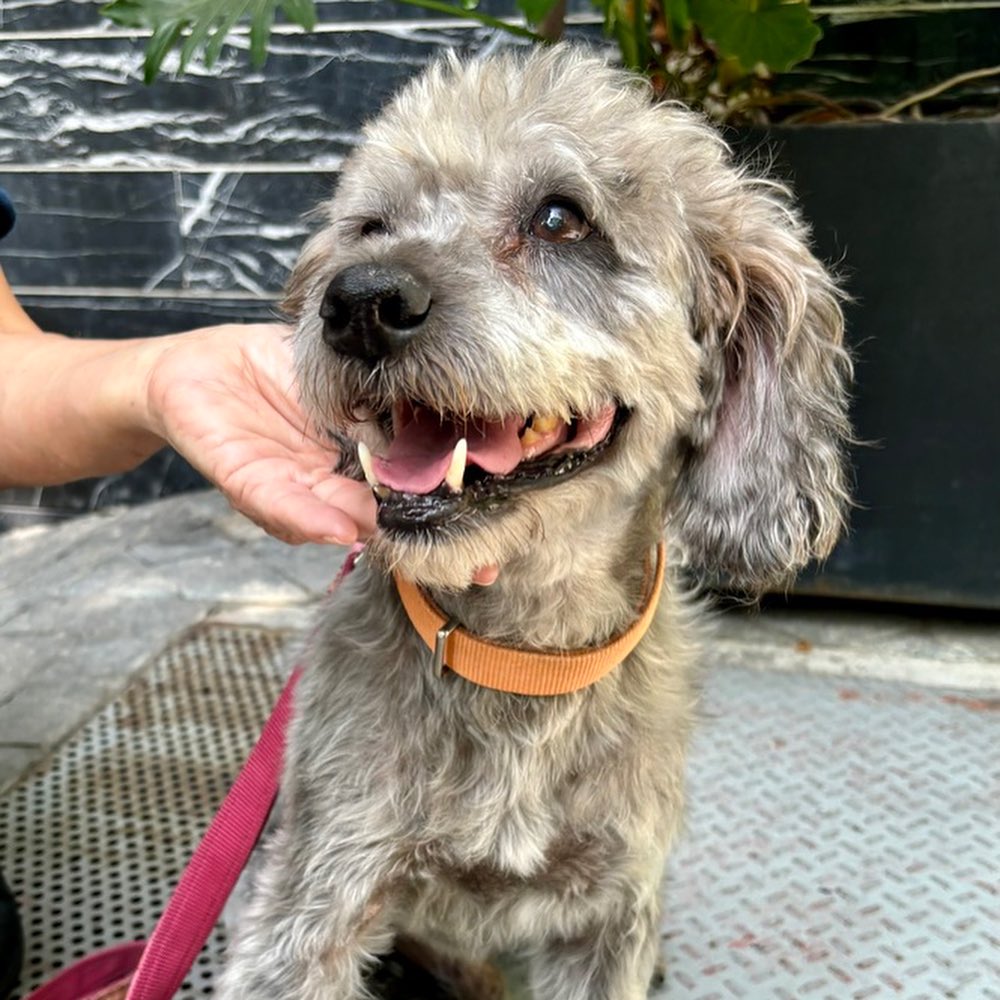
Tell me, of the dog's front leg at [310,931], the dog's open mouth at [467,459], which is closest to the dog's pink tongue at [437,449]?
the dog's open mouth at [467,459]

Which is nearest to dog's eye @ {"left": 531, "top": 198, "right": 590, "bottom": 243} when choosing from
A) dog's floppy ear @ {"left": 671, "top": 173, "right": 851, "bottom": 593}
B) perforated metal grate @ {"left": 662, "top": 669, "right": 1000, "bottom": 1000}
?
dog's floppy ear @ {"left": 671, "top": 173, "right": 851, "bottom": 593}

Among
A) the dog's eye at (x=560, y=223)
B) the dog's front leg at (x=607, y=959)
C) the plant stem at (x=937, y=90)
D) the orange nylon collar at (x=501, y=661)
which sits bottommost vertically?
the dog's front leg at (x=607, y=959)

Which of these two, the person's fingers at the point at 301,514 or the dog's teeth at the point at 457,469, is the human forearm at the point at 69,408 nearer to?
the person's fingers at the point at 301,514

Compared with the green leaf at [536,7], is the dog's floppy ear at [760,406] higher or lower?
lower

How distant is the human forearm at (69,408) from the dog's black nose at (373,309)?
0.47 metres

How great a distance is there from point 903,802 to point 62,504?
2.74m

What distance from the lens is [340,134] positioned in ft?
9.87

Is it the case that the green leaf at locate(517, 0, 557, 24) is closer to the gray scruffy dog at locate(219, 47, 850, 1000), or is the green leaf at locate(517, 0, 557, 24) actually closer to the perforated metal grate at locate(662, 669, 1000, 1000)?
the gray scruffy dog at locate(219, 47, 850, 1000)

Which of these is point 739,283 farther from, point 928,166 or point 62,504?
point 62,504

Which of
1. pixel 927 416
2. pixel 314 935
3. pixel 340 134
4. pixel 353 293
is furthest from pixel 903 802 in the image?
pixel 340 134

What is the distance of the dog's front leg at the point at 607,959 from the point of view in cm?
124

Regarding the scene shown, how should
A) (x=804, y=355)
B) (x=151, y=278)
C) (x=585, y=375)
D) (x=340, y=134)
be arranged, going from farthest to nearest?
(x=151, y=278)
(x=340, y=134)
(x=804, y=355)
(x=585, y=375)

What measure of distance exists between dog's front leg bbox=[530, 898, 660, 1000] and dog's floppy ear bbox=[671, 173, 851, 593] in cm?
44

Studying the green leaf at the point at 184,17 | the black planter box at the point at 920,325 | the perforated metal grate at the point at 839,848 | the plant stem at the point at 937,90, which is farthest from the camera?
the plant stem at the point at 937,90
